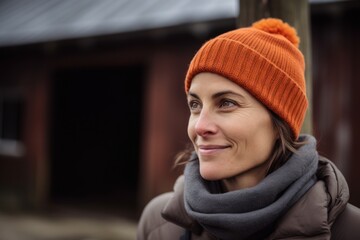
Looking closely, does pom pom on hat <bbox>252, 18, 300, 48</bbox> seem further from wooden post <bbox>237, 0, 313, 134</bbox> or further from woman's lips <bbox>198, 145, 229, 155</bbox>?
woman's lips <bbox>198, 145, 229, 155</bbox>

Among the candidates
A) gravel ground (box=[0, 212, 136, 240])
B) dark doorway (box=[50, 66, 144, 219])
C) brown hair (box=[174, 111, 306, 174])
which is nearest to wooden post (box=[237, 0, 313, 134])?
brown hair (box=[174, 111, 306, 174])

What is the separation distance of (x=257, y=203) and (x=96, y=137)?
976cm

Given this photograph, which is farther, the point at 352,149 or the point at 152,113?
the point at 152,113

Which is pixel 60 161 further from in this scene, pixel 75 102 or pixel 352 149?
pixel 352 149

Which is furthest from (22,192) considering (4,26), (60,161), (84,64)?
(4,26)

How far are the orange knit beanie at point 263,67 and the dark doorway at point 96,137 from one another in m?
7.35

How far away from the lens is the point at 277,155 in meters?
1.74

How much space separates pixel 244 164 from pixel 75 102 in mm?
8805

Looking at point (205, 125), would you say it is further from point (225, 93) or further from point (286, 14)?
point (286, 14)

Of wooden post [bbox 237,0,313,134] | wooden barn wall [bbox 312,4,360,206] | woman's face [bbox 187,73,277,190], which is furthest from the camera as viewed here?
wooden barn wall [bbox 312,4,360,206]

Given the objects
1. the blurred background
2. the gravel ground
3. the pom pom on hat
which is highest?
the pom pom on hat

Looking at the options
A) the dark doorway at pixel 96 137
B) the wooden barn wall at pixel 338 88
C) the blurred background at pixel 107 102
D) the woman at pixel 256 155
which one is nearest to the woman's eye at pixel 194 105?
the woman at pixel 256 155

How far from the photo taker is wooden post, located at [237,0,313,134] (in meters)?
2.05

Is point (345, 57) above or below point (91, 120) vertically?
above
